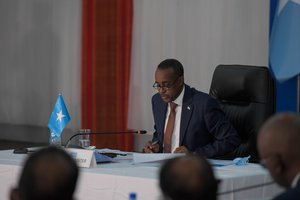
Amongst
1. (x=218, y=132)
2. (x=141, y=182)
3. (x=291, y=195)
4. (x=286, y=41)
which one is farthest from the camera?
(x=286, y=41)

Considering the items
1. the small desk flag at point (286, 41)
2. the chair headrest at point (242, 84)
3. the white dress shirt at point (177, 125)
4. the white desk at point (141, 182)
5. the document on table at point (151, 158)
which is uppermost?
the small desk flag at point (286, 41)

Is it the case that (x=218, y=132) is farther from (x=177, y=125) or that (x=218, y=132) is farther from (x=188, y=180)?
(x=188, y=180)

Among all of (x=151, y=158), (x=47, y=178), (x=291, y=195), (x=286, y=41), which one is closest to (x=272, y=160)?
(x=291, y=195)

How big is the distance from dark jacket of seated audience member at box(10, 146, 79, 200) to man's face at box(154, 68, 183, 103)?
256 centimetres

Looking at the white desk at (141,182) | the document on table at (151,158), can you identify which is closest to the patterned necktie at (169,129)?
the document on table at (151,158)

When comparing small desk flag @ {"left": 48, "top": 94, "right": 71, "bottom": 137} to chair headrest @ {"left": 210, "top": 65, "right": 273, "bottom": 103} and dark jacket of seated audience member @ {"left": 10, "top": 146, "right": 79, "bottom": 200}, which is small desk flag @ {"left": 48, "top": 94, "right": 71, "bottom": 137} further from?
dark jacket of seated audience member @ {"left": 10, "top": 146, "right": 79, "bottom": 200}

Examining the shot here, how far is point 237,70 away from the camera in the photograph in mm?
4523

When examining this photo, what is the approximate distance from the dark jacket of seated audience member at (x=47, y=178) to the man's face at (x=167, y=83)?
2.56 metres

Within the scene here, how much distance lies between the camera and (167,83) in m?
4.18

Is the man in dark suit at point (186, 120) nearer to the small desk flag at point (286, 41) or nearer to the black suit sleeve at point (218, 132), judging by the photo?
the black suit sleeve at point (218, 132)

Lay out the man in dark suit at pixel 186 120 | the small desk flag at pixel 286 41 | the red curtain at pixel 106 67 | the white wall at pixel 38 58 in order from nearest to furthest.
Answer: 1. the man in dark suit at pixel 186 120
2. the small desk flag at pixel 286 41
3. the red curtain at pixel 106 67
4. the white wall at pixel 38 58

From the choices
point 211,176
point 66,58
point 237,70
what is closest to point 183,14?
point 66,58

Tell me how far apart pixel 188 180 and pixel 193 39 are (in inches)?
210

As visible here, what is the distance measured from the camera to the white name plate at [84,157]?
138 inches
